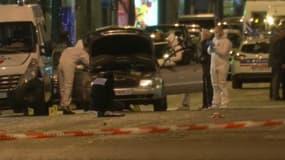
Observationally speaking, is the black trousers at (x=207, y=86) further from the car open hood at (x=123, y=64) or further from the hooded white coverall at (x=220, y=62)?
the car open hood at (x=123, y=64)

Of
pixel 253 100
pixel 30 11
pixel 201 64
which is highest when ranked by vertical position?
→ pixel 30 11

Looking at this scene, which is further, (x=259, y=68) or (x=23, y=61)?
(x=259, y=68)

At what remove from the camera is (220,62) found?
17.6m

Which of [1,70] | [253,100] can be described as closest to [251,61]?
[253,100]

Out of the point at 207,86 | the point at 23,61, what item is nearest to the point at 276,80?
the point at 207,86

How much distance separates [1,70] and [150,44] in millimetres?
3838

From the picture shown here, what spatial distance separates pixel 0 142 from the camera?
12961mm

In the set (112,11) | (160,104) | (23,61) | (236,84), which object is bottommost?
(236,84)

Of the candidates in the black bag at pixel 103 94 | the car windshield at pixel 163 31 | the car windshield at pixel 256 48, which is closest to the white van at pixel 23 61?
the black bag at pixel 103 94

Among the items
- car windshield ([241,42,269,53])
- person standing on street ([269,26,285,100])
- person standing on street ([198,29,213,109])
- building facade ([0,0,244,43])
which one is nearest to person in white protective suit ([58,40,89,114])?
person standing on street ([198,29,213,109])

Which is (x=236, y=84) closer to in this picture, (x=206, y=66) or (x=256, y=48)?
(x=256, y=48)

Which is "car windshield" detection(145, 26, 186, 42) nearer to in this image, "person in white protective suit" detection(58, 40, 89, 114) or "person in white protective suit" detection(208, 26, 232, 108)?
"person in white protective suit" detection(58, 40, 89, 114)

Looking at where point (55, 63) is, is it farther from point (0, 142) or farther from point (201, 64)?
point (0, 142)

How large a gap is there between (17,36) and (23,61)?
982 millimetres
